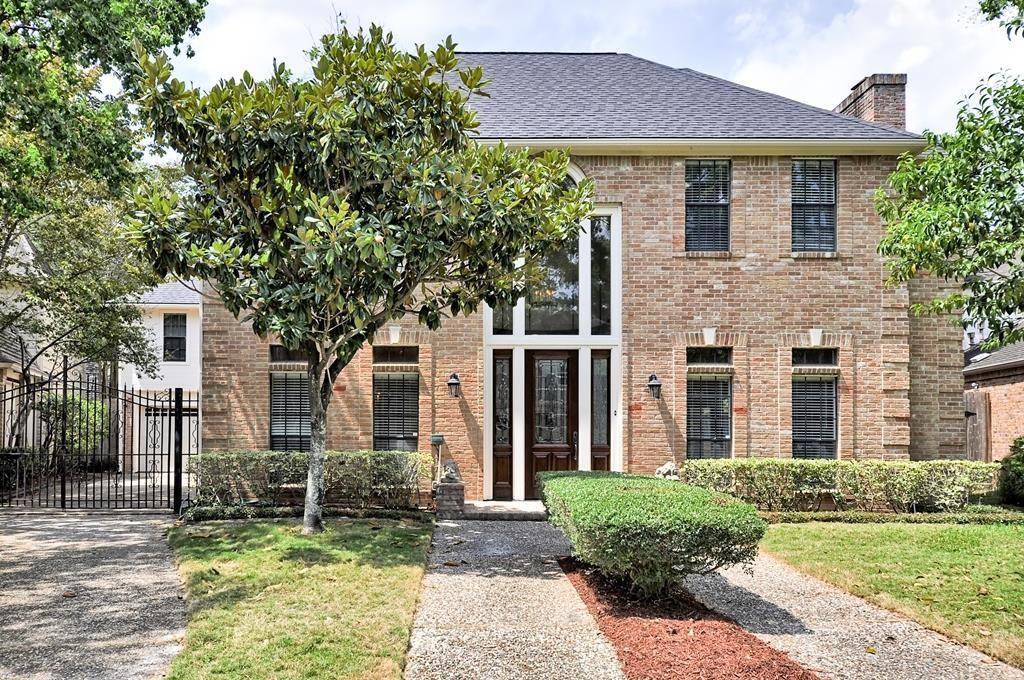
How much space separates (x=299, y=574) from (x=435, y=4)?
714 centimetres

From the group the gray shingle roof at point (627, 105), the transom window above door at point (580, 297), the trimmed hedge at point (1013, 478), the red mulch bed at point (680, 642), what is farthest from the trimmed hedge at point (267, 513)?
the trimmed hedge at point (1013, 478)

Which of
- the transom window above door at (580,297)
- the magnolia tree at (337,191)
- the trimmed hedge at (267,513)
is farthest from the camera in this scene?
the transom window above door at (580,297)

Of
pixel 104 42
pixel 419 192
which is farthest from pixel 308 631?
pixel 104 42

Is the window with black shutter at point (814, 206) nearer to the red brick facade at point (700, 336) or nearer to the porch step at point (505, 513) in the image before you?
the red brick facade at point (700, 336)

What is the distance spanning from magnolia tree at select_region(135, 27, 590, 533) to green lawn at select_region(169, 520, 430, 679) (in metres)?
2.27

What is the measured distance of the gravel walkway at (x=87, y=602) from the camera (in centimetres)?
541

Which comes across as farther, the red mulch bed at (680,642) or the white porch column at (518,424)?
the white porch column at (518,424)

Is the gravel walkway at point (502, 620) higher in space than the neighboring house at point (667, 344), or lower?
lower

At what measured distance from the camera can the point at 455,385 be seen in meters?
12.7

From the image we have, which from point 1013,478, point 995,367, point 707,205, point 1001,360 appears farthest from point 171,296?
point 1001,360

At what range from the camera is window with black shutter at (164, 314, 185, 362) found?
84.3 feet

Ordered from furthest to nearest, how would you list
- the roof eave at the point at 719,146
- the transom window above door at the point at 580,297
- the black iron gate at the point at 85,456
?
1. the transom window above door at the point at 580,297
2. the roof eave at the point at 719,146
3. the black iron gate at the point at 85,456

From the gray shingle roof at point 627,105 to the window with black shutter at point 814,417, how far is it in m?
3.93

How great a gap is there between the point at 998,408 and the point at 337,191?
17.5m
